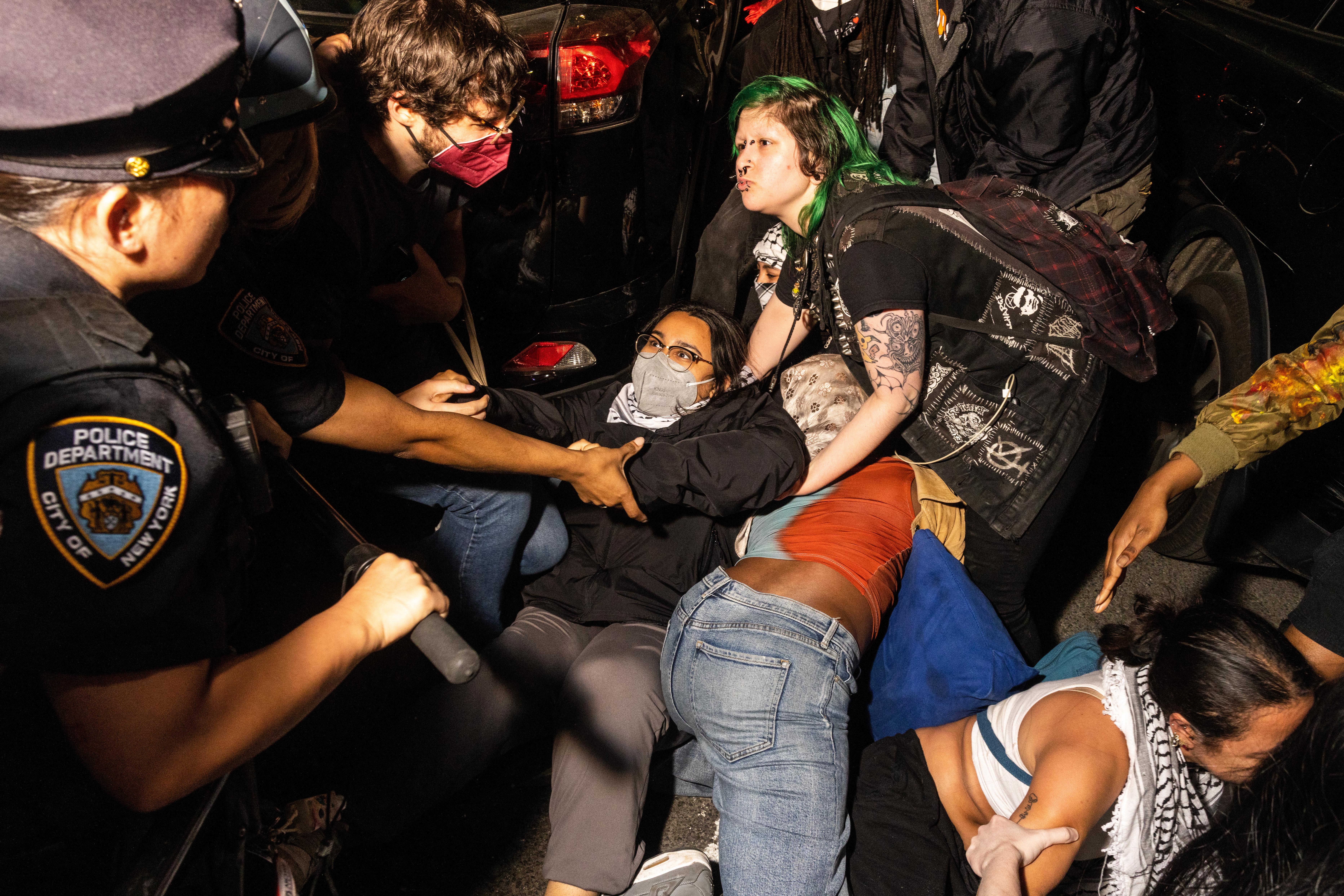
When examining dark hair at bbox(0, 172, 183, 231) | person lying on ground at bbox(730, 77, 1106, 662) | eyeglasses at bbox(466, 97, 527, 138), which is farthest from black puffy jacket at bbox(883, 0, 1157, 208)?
dark hair at bbox(0, 172, 183, 231)

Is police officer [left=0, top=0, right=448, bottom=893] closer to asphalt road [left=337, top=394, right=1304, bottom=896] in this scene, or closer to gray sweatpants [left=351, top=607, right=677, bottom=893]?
gray sweatpants [left=351, top=607, right=677, bottom=893]

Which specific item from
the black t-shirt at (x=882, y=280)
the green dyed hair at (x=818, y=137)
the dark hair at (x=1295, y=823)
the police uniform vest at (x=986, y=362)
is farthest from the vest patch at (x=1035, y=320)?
the dark hair at (x=1295, y=823)

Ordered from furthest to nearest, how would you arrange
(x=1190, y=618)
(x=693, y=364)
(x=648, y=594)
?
(x=693, y=364) → (x=648, y=594) → (x=1190, y=618)

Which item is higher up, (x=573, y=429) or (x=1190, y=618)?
(x=1190, y=618)

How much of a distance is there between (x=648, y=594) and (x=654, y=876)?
696mm

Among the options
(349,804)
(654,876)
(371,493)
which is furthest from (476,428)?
(654,876)

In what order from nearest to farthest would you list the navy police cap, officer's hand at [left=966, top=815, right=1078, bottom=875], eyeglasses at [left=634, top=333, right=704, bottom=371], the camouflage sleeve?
the navy police cap → officer's hand at [left=966, top=815, right=1078, bottom=875] → the camouflage sleeve → eyeglasses at [left=634, top=333, right=704, bottom=371]

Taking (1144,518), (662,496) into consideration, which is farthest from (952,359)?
(662,496)

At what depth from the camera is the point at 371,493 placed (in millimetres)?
2414

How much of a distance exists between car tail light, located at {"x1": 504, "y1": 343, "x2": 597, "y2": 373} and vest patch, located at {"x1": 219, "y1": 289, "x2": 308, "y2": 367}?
1.19m

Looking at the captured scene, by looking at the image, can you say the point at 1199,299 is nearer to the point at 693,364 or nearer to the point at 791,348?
the point at 791,348

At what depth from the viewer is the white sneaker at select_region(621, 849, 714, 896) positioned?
75.7 inches

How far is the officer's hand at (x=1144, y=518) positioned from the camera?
6.69 feet

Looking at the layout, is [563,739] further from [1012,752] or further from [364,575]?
[1012,752]
